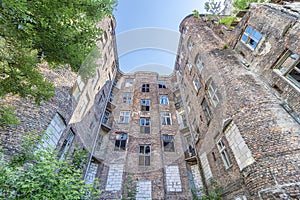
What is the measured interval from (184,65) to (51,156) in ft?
52.1

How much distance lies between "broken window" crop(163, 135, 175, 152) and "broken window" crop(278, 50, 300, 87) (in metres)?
9.93

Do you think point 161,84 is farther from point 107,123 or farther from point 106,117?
point 107,123

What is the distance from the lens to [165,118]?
53.7ft

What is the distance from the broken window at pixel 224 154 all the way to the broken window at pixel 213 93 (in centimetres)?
238

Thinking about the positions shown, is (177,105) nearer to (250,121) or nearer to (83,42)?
(250,121)

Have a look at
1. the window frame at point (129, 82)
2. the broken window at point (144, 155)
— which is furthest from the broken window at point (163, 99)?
the broken window at point (144, 155)

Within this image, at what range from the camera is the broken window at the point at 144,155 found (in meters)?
12.6

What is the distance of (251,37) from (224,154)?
732 centimetres

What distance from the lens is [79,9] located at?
441 cm

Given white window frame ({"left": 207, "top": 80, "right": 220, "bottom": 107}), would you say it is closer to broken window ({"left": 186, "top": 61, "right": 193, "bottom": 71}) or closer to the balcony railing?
broken window ({"left": 186, "top": 61, "right": 193, "bottom": 71})

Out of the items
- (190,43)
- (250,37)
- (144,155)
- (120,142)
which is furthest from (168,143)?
(250,37)

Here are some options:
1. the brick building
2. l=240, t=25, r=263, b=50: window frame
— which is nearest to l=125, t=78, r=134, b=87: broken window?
the brick building

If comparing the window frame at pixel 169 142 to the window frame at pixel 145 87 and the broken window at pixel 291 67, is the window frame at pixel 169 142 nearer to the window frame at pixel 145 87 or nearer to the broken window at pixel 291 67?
the window frame at pixel 145 87

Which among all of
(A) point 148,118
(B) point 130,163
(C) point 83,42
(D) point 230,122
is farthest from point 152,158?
(C) point 83,42
